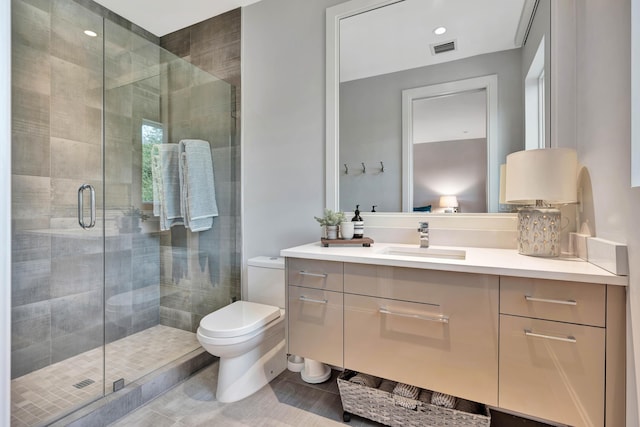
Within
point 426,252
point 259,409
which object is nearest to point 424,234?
point 426,252

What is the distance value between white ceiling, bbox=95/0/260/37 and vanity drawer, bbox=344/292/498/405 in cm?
234

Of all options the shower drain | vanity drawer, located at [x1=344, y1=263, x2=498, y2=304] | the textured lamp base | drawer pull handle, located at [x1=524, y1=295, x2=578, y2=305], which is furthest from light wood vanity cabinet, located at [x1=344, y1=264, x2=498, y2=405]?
the shower drain

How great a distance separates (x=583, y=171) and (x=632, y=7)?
0.61 meters

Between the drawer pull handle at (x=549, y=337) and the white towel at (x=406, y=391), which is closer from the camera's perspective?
the drawer pull handle at (x=549, y=337)

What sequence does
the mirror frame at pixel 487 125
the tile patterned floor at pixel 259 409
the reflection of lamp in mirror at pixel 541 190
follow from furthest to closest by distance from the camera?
the mirror frame at pixel 487 125, the tile patterned floor at pixel 259 409, the reflection of lamp in mirror at pixel 541 190

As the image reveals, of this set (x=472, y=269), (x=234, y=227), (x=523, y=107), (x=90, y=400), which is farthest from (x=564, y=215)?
(x=90, y=400)

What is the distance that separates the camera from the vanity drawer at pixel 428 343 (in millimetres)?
1132

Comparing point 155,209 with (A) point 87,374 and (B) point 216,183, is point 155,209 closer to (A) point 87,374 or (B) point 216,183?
(B) point 216,183

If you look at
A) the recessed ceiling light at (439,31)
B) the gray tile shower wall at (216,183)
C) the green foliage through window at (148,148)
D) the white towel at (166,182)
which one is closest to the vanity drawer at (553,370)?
the recessed ceiling light at (439,31)

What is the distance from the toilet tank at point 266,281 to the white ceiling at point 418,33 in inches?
51.9

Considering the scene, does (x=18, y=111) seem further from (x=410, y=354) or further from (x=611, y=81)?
(x=611, y=81)

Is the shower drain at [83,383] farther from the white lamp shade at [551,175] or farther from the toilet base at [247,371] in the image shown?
the white lamp shade at [551,175]

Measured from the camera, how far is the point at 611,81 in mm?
1044

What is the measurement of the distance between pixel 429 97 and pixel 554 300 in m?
1.21
